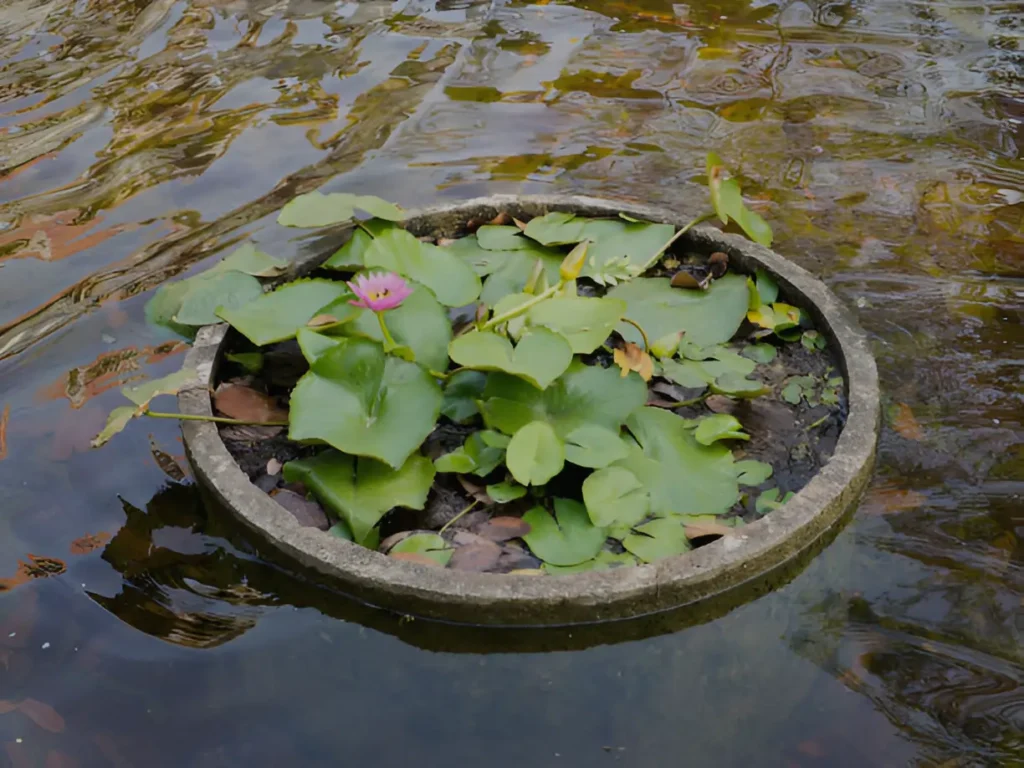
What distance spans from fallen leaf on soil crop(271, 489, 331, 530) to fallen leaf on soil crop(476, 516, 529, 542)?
0.35 meters

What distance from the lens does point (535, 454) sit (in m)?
1.78

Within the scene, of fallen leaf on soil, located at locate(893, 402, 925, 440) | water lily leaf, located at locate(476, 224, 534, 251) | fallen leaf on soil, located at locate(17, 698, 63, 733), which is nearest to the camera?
fallen leaf on soil, located at locate(17, 698, 63, 733)

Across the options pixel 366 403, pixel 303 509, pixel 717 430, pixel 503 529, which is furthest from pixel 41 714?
pixel 717 430

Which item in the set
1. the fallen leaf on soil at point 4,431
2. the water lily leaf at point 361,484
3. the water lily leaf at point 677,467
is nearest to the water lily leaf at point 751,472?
the water lily leaf at point 677,467

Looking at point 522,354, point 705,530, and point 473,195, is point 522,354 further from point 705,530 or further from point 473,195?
point 473,195

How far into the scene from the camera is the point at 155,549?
1.92m

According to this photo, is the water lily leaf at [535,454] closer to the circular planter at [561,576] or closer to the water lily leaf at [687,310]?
the circular planter at [561,576]

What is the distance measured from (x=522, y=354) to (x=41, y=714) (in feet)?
3.95

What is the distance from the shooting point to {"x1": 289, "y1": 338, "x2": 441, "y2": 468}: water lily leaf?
1746mm

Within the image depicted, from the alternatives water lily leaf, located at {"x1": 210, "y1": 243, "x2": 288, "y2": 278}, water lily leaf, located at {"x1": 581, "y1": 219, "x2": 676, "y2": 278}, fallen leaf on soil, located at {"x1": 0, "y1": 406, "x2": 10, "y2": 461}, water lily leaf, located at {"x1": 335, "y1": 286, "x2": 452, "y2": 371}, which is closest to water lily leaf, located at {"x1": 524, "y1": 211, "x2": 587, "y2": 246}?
water lily leaf, located at {"x1": 581, "y1": 219, "x2": 676, "y2": 278}

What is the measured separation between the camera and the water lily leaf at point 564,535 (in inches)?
68.8

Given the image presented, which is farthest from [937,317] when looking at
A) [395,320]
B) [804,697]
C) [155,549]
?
[155,549]

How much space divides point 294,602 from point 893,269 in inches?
85.5

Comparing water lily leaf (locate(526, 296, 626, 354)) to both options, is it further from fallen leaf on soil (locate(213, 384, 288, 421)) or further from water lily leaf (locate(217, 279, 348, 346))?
fallen leaf on soil (locate(213, 384, 288, 421))
